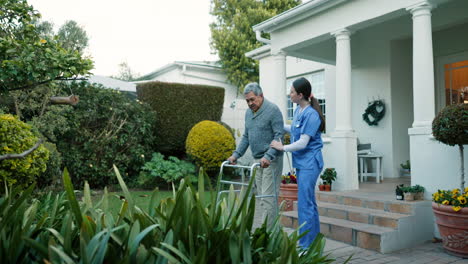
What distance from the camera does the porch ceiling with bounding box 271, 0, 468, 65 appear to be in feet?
21.2

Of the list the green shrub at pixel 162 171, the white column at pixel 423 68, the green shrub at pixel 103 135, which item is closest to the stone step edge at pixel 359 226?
the white column at pixel 423 68

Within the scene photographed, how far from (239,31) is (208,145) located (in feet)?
46.2

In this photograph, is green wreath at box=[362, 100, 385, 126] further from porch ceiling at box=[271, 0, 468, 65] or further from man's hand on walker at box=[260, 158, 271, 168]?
man's hand on walker at box=[260, 158, 271, 168]

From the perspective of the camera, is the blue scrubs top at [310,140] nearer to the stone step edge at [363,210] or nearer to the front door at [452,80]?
the stone step edge at [363,210]

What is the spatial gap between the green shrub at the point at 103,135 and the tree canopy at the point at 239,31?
11456 mm

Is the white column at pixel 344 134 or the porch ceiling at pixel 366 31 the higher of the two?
the porch ceiling at pixel 366 31

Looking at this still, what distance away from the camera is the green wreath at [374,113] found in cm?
852

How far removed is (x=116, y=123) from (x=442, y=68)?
7.84 m

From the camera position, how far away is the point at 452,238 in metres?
4.20

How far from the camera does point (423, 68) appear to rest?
Answer: 538 cm

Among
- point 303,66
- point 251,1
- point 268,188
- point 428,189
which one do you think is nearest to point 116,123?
point 303,66

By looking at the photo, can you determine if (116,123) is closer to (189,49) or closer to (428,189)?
(428,189)

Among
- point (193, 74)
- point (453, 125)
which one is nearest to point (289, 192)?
point (453, 125)

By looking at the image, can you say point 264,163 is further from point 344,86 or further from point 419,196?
point 344,86
